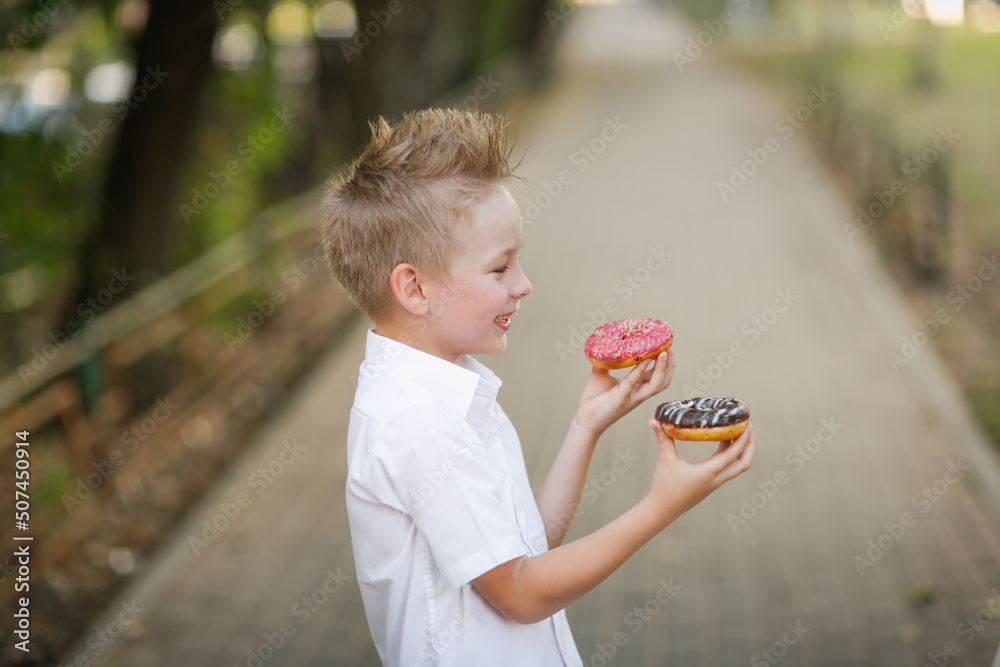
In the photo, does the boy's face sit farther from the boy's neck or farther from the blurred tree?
the blurred tree

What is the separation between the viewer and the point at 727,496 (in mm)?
5562

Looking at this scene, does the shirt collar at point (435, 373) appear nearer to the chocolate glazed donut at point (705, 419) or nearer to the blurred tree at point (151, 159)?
the chocolate glazed donut at point (705, 419)

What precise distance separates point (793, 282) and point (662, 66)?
20.4 m

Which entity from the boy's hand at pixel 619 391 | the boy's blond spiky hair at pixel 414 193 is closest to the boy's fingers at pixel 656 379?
the boy's hand at pixel 619 391

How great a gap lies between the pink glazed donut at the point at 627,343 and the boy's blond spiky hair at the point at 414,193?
1.73 ft

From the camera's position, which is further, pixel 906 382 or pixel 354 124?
pixel 354 124

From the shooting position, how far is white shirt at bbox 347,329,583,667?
1757mm

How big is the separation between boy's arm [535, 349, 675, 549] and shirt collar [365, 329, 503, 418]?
33 centimetres

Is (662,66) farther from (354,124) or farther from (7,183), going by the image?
(7,183)

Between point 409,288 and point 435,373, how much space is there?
0.60 ft

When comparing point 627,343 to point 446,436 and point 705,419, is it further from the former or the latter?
point 446,436

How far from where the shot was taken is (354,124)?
14.4 metres

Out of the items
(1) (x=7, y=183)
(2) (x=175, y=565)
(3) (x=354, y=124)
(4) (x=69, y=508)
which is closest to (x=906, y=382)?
(2) (x=175, y=565)

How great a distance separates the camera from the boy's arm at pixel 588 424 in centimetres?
206
